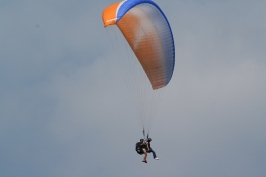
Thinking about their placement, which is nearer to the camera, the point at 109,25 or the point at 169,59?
the point at 109,25

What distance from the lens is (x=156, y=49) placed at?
56.7 m

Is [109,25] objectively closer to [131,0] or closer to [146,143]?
[131,0]

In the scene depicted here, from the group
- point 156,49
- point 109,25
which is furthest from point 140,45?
point 109,25

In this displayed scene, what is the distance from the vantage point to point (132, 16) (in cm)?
5591

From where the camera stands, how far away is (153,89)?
57.8 meters

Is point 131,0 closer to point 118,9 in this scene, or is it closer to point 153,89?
point 118,9

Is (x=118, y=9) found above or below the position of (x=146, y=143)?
above

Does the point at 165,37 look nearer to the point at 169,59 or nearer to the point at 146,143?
the point at 169,59

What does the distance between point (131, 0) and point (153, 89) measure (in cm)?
639

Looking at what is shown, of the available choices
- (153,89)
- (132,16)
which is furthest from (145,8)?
(153,89)

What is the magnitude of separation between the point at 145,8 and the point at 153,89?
510 centimetres

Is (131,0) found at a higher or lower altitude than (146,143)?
higher

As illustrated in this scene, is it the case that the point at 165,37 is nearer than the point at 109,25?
No

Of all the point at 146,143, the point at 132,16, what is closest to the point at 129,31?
the point at 132,16
